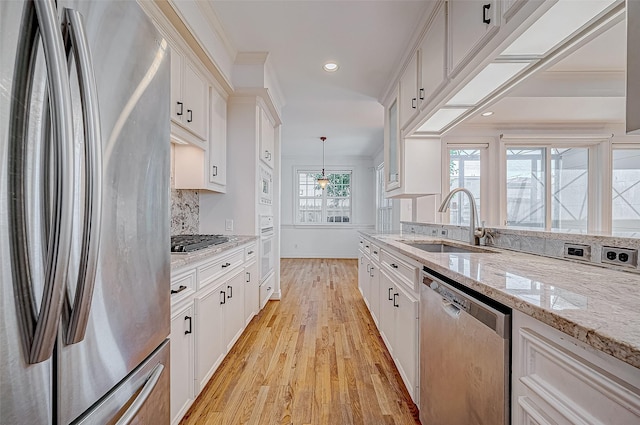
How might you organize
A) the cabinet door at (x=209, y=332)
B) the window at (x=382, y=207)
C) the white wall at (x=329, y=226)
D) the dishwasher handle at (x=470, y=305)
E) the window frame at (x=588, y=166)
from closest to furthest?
the dishwasher handle at (x=470, y=305) < the cabinet door at (x=209, y=332) < the window frame at (x=588, y=166) < the window at (x=382, y=207) < the white wall at (x=329, y=226)

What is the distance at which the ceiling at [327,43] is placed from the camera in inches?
85.7

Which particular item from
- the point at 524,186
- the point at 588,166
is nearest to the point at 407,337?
the point at 524,186

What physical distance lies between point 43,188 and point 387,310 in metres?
2.17

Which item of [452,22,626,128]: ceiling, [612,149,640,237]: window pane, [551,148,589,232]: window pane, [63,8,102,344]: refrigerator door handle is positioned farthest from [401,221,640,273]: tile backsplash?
[612,149,640,237]: window pane

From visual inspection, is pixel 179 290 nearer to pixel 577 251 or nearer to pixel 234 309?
pixel 234 309

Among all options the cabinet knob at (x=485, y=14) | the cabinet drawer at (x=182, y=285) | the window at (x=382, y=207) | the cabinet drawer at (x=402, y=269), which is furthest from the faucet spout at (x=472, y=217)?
the window at (x=382, y=207)

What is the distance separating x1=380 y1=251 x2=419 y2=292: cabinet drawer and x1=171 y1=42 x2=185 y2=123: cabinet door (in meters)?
1.77

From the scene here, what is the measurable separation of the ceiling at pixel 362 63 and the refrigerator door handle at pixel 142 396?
2.18m

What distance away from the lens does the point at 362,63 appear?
9.69 feet

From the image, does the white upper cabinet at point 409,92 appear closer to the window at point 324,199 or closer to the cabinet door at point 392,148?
the cabinet door at point 392,148

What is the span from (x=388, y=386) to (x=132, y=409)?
1609 millimetres

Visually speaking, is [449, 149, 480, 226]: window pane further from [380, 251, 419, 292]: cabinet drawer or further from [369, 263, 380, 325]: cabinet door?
[380, 251, 419, 292]: cabinet drawer

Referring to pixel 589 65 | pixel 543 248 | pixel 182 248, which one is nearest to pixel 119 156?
pixel 182 248

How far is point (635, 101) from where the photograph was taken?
0.69 m
